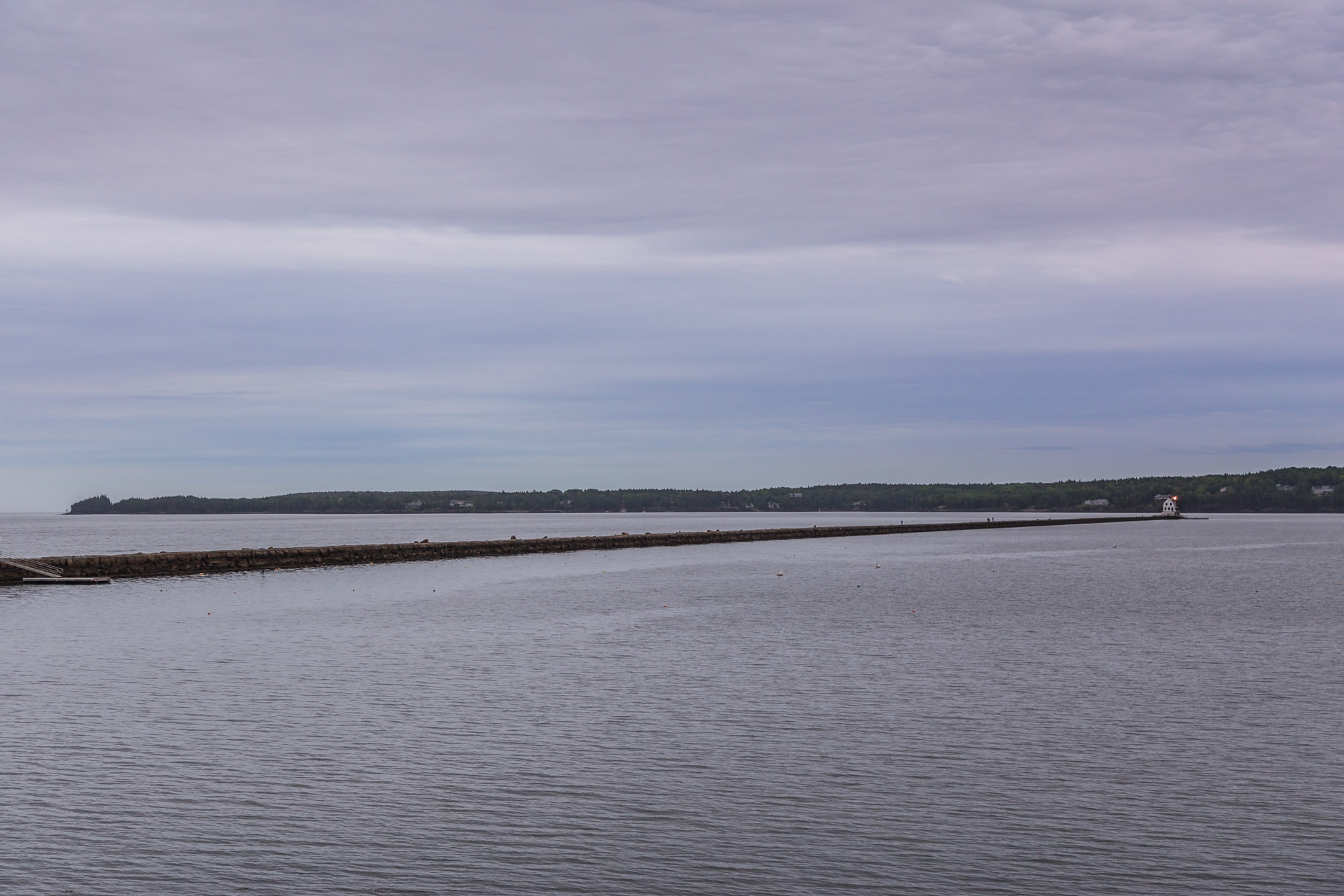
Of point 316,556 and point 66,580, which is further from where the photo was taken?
point 316,556

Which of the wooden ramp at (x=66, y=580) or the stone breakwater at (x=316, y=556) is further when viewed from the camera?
the stone breakwater at (x=316, y=556)

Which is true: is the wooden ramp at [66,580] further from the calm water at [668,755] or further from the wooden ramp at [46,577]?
the calm water at [668,755]

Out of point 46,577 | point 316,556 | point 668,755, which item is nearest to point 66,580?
point 46,577

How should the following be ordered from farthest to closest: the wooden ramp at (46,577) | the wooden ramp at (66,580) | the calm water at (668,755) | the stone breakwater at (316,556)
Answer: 1. the stone breakwater at (316,556)
2. the wooden ramp at (46,577)
3. the wooden ramp at (66,580)
4. the calm water at (668,755)

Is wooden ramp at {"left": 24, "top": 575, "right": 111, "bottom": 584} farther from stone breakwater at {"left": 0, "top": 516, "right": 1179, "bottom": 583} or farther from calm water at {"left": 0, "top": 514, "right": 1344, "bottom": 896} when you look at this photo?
calm water at {"left": 0, "top": 514, "right": 1344, "bottom": 896}

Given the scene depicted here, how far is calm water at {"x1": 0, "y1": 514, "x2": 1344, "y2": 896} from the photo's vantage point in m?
13.7

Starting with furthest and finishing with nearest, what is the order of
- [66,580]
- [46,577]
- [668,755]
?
[46,577] < [66,580] < [668,755]

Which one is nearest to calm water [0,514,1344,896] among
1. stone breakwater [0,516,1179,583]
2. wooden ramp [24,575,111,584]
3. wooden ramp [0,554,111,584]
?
wooden ramp [24,575,111,584]

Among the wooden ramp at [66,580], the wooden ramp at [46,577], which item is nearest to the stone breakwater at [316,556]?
the wooden ramp at [46,577]

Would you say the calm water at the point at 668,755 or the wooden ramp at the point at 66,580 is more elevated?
the calm water at the point at 668,755

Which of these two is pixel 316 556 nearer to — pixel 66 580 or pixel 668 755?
pixel 66 580

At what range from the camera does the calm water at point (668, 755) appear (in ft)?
45.0

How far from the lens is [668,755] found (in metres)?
19.7

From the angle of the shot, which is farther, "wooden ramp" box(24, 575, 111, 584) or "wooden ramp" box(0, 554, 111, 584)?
"wooden ramp" box(0, 554, 111, 584)
